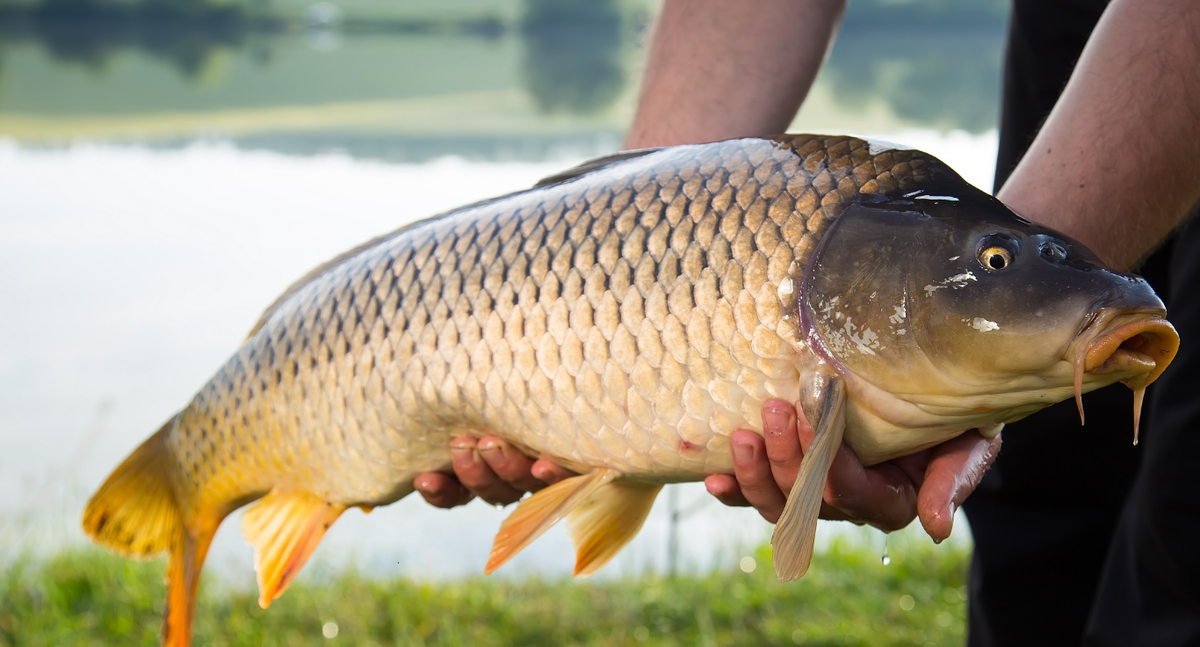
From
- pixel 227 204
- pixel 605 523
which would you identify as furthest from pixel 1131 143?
pixel 227 204

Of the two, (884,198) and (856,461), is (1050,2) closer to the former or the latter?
(884,198)

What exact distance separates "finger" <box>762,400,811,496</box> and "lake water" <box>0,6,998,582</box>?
97 centimetres

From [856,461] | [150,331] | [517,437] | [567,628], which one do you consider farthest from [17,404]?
[856,461]

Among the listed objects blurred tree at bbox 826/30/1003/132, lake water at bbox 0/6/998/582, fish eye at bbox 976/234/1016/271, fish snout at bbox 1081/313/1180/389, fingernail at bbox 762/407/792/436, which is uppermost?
fish eye at bbox 976/234/1016/271

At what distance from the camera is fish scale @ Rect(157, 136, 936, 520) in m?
1.10

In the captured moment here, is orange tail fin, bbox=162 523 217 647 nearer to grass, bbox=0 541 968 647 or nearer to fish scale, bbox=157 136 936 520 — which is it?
fish scale, bbox=157 136 936 520

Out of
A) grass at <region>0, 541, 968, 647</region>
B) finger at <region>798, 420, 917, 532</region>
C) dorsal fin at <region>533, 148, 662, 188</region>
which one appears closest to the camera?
finger at <region>798, 420, 917, 532</region>

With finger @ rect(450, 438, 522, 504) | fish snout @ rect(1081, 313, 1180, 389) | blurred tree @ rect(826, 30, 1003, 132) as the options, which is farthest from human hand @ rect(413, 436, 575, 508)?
blurred tree @ rect(826, 30, 1003, 132)

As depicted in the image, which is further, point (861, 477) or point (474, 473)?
point (474, 473)

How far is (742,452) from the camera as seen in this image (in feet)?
3.70

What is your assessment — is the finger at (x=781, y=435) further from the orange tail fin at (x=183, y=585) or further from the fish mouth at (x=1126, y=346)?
the orange tail fin at (x=183, y=585)

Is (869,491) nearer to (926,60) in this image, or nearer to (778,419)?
(778,419)

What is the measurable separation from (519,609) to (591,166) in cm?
162

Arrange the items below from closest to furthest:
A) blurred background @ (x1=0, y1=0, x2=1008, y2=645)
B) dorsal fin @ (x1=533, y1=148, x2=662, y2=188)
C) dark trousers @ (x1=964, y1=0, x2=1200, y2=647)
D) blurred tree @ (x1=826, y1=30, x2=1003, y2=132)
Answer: dorsal fin @ (x1=533, y1=148, x2=662, y2=188) → dark trousers @ (x1=964, y1=0, x2=1200, y2=647) → blurred background @ (x1=0, y1=0, x2=1008, y2=645) → blurred tree @ (x1=826, y1=30, x2=1003, y2=132)
